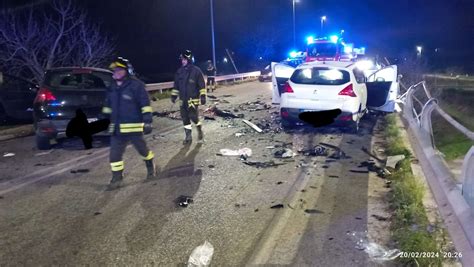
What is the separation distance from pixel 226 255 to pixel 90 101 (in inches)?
209

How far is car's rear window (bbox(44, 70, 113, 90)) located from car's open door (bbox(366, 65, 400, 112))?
6.10 m

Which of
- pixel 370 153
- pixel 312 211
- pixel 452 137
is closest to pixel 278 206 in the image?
pixel 312 211

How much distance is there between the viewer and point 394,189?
562cm

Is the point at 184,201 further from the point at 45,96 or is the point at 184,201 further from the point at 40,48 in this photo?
the point at 40,48

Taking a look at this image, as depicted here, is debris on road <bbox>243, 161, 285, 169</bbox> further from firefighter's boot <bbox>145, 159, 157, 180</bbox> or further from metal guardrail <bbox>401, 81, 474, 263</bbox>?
metal guardrail <bbox>401, 81, 474, 263</bbox>

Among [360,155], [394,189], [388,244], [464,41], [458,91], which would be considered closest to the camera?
[388,244]

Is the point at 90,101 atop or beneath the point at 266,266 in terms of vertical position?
atop

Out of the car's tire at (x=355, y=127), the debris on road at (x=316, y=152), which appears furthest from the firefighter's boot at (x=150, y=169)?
the car's tire at (x=355, y=127)

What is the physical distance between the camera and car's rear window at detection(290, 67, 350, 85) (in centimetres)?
951

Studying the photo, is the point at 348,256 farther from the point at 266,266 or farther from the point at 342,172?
the point at 342,172

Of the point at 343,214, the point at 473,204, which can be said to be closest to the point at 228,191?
the point at 343,214

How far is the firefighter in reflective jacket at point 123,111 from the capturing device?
5855 mm

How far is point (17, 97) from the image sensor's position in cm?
1050

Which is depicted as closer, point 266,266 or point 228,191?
point 266,266
